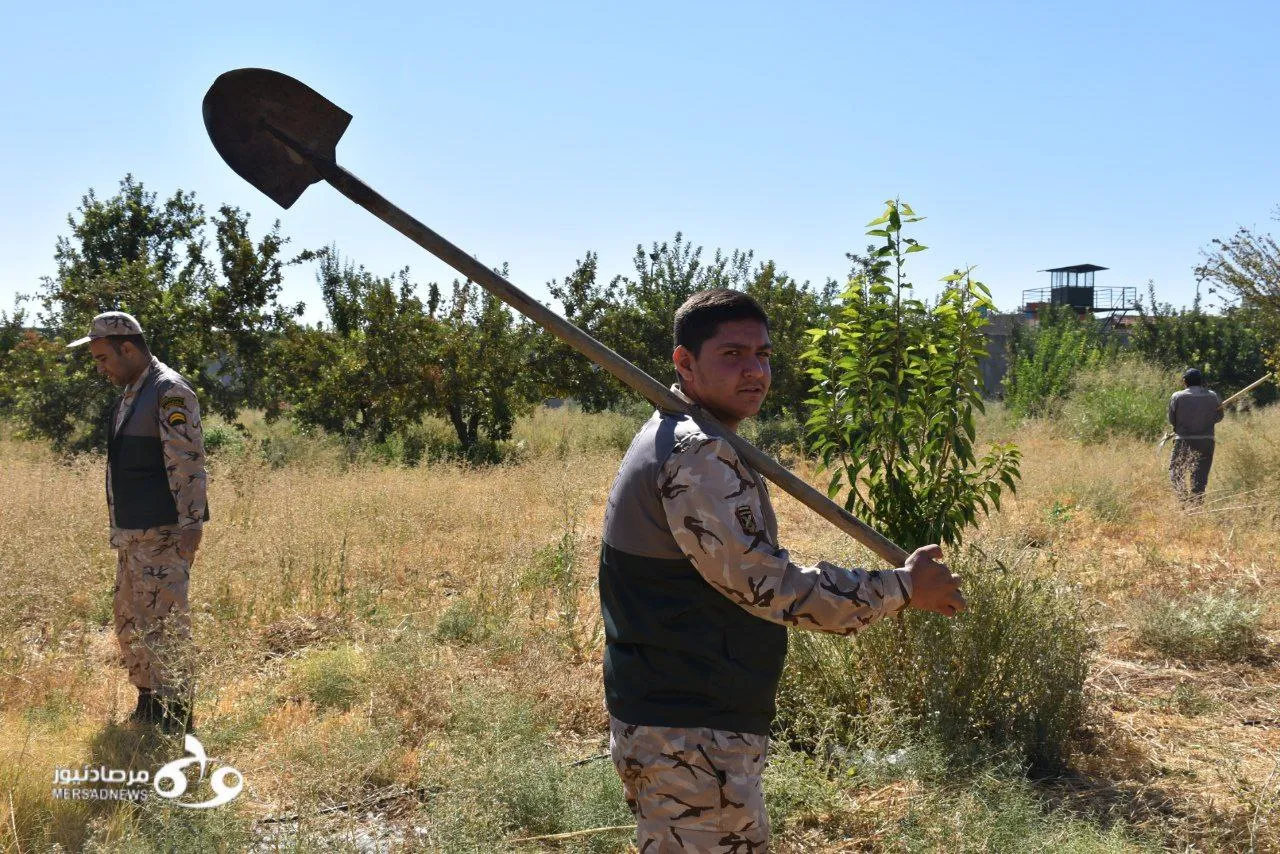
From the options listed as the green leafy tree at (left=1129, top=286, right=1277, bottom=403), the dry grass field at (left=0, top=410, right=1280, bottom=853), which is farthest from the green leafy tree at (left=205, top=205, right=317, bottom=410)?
the green leafy tree at (left=1129, top=286, right=1277, bottom=403)

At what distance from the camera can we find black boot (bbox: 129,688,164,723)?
444cm

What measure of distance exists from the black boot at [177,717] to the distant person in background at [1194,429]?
408 inches

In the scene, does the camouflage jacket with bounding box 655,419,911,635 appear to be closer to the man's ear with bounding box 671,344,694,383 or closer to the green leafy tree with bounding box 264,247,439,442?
the man's ear with bounding box 671,344,694,383

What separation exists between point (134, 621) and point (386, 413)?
37.4 ft

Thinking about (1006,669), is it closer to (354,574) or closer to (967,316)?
(967,316)

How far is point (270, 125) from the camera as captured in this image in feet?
8.25

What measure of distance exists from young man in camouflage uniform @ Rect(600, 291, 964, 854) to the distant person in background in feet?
34.0

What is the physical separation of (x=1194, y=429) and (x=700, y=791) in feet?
36.0

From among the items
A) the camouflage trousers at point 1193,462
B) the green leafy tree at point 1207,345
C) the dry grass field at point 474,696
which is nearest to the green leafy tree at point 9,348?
the dry grass field at point 474,696

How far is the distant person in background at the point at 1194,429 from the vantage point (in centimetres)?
1078

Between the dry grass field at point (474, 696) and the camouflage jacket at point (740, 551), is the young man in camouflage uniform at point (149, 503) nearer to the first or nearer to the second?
the dry grass field at point (474, 696)

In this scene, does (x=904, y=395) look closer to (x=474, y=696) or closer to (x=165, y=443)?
(x=474, y=696)

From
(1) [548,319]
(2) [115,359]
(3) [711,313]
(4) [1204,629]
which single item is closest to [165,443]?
(2) [115,359]

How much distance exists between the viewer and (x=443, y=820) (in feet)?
10.6
